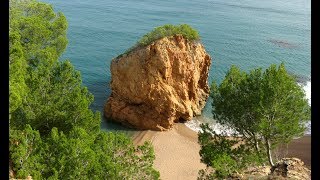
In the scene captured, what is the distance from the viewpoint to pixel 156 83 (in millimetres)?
31734

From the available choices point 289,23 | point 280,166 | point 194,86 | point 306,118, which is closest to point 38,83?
point 280,166

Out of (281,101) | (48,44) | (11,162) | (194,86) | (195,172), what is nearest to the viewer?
(11,162)

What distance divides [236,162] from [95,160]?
755cm

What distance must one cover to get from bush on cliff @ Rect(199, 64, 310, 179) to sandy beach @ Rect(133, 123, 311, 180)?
957 centimetres

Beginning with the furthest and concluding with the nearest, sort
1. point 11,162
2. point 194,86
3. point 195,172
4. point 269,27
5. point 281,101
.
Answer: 1. point 269,27
2. point 194,86
3. point 195,172
4. point 281,101
5. point 11,162

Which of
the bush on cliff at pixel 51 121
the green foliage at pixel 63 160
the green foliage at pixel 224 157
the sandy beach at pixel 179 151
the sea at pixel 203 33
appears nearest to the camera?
the green foliage at pixel 63 160

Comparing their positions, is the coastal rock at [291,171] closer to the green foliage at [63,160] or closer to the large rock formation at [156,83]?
the green foliage at [63,160]

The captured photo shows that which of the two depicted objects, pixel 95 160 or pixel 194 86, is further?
pixel 194 86

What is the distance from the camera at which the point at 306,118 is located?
16969mm

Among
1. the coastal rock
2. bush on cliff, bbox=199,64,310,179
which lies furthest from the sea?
the coastal rock

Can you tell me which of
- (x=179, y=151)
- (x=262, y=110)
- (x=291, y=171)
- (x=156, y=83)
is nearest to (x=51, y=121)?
(x=262, y=110)

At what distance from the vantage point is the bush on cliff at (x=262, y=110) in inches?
652

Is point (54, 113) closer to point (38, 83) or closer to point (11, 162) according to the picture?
point (38, 83)

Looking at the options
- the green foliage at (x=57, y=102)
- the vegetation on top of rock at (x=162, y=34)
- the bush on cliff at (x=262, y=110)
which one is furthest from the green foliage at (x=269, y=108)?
the vegetation on top of rock at (x=162, y=34)
